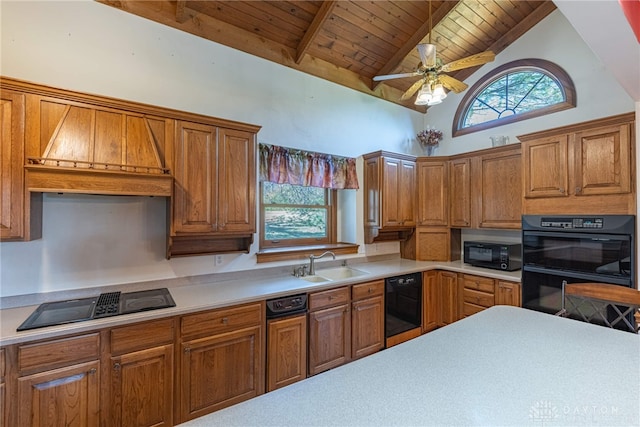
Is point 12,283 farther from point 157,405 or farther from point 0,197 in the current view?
point 157,405

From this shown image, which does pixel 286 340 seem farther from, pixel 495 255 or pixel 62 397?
pixel 495 255

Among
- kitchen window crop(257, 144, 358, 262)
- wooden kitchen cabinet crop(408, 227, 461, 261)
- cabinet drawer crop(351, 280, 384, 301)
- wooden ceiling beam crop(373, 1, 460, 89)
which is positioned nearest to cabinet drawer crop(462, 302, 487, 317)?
wooden kitchen cabinet crop(408, 227, 461, 261)

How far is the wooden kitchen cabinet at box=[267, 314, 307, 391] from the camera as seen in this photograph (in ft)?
7.38

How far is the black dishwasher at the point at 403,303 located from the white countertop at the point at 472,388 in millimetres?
1830

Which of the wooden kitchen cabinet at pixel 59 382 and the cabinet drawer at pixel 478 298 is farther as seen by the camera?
the cabinet drawer at pixel 478 298

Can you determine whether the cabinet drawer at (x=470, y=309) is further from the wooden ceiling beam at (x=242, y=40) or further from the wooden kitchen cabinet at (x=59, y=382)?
the wooden kitchen cabinet at (x=59, y=382)

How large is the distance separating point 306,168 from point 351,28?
1.58 meters

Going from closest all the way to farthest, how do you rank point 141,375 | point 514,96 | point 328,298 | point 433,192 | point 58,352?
point 58,352, point 141,375, point 328,298, point 514,96, point 433,192

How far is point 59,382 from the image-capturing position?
1.56 meters

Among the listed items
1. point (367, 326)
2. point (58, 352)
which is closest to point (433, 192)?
point (367, 326)

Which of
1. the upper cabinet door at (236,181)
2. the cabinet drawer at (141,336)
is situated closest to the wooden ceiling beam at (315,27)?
the upper cabinet door at (236,181)

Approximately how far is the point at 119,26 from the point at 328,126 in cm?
206

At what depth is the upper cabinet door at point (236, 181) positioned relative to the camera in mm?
2355

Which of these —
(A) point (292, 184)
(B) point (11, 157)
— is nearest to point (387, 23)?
(A) point (292, 184)
